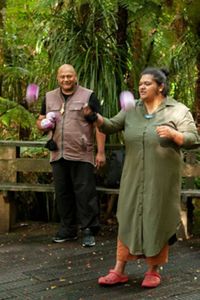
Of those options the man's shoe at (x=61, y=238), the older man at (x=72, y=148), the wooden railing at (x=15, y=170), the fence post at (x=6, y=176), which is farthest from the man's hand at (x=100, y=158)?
the fence post at (x=6, y=176)

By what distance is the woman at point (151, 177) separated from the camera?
367 cm

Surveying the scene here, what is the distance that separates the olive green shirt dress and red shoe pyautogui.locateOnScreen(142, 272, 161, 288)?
23cm

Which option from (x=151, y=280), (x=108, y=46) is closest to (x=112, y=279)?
(x=151, y=280)

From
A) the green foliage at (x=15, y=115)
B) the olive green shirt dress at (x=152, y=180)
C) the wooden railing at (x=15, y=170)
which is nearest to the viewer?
the olive green shirt dress at (x=152, y=180)

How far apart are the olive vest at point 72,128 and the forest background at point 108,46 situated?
2.47 feet

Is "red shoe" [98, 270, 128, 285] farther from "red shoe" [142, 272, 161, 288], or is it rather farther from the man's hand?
the man's hand

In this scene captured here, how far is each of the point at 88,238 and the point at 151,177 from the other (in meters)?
1.54

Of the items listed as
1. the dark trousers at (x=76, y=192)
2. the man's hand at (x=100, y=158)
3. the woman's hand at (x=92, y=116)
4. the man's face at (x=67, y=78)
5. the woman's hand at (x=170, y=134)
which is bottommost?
the dark trousers at (x=76, y=192)

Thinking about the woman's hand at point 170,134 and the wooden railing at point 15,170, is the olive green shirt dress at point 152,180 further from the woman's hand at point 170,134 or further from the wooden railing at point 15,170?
the wooden railing at point 15,170

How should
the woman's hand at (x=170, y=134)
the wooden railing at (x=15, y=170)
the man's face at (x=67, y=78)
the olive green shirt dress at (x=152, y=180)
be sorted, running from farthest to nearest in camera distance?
the wooden railing at (x=15, y=170) → the man's face at (x=67, y=78) → the olive green shirt dress at (x=152, y=180) → the woman's hand at (x=170, y=134)

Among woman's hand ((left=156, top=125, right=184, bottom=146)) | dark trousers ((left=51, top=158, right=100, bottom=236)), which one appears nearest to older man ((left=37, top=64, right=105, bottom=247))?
dark trousers ((left=51, top=158, right=100, bottom=236))

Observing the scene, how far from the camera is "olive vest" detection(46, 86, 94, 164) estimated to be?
4953 millimetres

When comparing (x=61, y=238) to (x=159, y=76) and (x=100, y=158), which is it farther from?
(x=159, y=76)

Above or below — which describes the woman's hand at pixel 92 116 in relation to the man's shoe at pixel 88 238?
above
